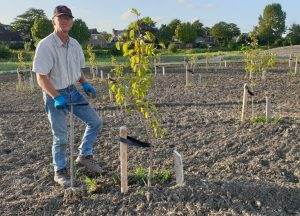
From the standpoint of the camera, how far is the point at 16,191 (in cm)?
482

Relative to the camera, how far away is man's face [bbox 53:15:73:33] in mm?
4559

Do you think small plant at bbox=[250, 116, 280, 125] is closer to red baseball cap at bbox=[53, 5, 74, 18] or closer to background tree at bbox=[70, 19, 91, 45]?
red baseball cap at bbox=[53, 5, 74, 18]

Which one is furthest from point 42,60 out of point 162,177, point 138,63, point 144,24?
point 162,177

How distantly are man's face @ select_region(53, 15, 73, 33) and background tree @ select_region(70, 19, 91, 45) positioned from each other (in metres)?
42.9

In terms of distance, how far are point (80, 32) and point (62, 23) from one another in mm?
44410

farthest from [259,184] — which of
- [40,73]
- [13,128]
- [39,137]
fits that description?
[13,128]

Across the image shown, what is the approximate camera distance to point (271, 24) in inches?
2210

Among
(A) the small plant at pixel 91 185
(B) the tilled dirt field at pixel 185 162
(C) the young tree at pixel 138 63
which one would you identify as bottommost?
(B) the tilled dirt field at pixel 185 162

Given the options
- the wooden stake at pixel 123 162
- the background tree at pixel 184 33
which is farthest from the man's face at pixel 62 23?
the background tree at pixel 184 33

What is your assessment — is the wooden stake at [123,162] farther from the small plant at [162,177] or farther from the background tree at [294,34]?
the background tree at [294,34]

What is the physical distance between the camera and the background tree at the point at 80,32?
47422 mm

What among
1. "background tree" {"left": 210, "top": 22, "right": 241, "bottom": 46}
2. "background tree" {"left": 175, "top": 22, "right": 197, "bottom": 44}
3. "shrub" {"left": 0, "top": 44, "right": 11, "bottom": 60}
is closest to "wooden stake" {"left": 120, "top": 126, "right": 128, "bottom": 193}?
"shrub" {"left": 0, "top": 44, "right": 11, "bottom": 60}

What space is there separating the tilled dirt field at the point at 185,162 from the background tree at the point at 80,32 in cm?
3731

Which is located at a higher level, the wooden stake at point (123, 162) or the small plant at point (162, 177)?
the wooden stake at point (123, 162)
